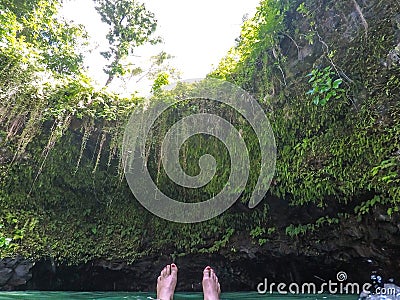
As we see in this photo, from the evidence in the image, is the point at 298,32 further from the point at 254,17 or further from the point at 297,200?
the point at 297,200

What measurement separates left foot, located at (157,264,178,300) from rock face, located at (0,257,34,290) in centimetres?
220

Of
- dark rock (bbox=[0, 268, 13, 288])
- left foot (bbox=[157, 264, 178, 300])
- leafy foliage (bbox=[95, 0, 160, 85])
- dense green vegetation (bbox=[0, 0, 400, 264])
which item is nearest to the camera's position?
dense green vegetation (bbox=[0, 0, 400, 264])

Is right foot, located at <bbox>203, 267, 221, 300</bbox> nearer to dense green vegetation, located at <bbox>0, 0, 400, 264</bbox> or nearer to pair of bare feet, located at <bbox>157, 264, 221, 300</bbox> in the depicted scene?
pair of bare feet, located at <bbox>157, 264, 221, 300</bbox>

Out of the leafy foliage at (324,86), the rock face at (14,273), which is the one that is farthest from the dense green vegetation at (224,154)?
the rock face at (14,273)

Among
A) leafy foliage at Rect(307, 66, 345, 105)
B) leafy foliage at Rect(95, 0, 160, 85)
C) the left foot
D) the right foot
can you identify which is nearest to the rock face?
the left foot

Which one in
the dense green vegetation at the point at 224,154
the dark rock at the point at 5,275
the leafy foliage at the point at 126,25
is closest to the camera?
the dense green vegetation at the point at 224,154

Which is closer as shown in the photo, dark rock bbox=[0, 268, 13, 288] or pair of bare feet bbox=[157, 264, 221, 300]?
pair of bare feet bbox=[157, 264, 221, 300]

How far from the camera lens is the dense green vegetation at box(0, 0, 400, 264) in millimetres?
3180

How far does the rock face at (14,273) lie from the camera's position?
4422 mm

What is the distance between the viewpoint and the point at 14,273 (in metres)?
4.51

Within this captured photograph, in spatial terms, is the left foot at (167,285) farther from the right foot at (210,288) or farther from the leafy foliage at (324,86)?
the leafy foliage at (324,86)

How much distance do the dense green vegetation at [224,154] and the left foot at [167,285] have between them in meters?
1.13

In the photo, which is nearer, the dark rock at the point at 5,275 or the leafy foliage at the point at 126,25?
the dark rock at the point at 5,275

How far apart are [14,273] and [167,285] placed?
2442 millimetres
